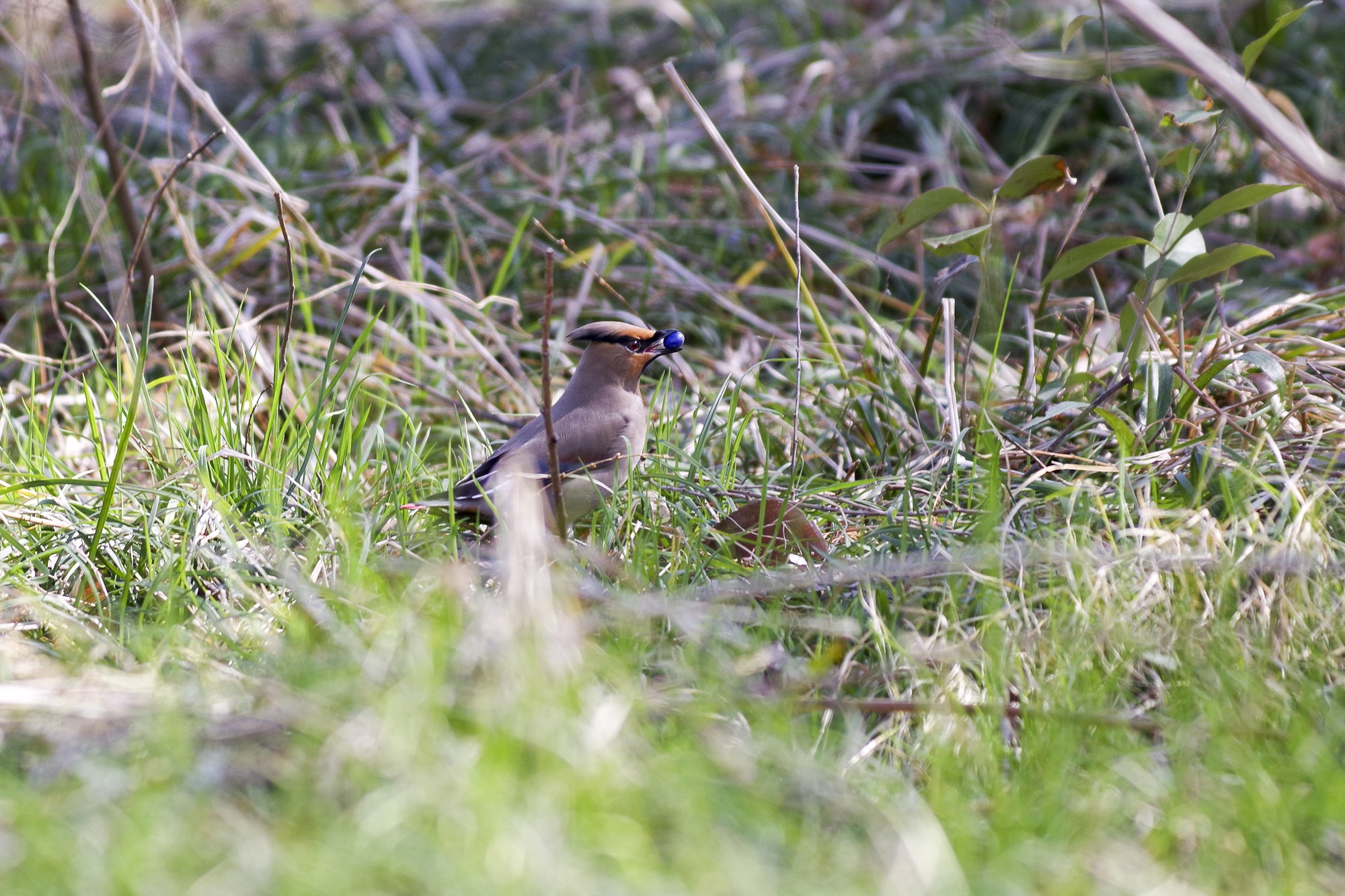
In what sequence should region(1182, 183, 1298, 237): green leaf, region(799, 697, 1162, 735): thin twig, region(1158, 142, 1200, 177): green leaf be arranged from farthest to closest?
1. region(1158, 142, 1200, 177): green leaf
2. region(1182, 183, 1298, 237): green leaf
3. region(799, 697, 1162, 735): thin twig

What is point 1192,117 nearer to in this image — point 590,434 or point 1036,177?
point 1036,177

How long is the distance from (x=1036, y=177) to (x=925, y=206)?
0.25 metres

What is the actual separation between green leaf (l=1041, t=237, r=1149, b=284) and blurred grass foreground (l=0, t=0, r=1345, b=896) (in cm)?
1

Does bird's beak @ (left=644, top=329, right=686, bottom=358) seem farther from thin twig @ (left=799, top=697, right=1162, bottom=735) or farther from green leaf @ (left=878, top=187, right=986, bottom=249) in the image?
thin twig @ (left=799, top=697, right=1162, bottom=735)

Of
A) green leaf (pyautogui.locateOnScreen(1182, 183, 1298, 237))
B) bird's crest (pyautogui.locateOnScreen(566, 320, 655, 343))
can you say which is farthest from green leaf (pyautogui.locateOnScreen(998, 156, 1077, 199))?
bird's crest (pyautogui.locateOnScreen(566, 320, 655, 343))

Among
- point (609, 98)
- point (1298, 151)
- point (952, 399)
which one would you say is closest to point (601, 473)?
point (952, 399)

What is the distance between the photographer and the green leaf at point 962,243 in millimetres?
2859

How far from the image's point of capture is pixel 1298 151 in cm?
182

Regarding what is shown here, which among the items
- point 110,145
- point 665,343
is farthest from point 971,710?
point 110,145

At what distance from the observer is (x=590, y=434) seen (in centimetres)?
337

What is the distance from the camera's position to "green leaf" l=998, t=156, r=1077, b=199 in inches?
113

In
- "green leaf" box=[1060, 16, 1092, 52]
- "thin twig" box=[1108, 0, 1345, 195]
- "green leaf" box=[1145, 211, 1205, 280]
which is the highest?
"thin twig" box=[1108, 0, 1345, 195]

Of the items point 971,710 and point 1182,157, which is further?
point 1182,157

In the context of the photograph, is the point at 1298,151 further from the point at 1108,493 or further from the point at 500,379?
the point at 500,379
